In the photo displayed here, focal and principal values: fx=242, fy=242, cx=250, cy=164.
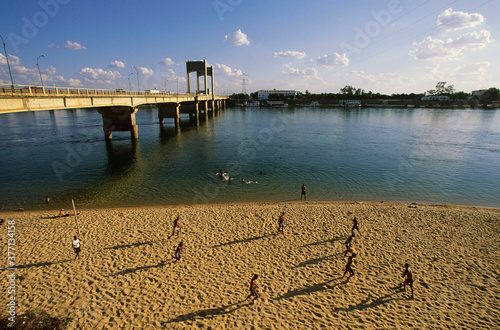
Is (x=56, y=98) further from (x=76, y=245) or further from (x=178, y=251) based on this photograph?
(x=178, y=251)

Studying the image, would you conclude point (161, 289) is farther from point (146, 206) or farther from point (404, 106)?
point (404, 106)

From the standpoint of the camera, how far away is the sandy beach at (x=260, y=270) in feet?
27.5

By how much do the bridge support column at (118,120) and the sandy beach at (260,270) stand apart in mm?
32401

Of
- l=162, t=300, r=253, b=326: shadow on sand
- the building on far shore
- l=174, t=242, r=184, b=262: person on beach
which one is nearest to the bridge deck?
l=174, t=242, r=184, b=262: person on beach

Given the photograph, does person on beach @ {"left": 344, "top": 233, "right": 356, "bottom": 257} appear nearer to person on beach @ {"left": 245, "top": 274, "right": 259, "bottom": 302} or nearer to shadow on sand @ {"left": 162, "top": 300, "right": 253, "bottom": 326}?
person on beach @ {"left": 245, "top": 274, "right": 259, "bottom": 302}

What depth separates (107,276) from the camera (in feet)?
33.5

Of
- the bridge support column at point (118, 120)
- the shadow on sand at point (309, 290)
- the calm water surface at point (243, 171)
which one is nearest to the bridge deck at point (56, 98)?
the bridge support column at point (118, 120)

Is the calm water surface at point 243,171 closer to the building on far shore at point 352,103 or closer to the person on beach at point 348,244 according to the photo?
the person on beach at point 348,244

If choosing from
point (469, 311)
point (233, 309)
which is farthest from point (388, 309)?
point (233, 309)

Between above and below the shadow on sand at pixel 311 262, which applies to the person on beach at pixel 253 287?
above

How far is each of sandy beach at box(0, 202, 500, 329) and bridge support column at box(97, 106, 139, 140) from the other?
32401mm

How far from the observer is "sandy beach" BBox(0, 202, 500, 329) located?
838cm

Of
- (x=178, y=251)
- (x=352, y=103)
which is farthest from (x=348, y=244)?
(x=352, y=103)

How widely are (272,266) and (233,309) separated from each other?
115 inches
